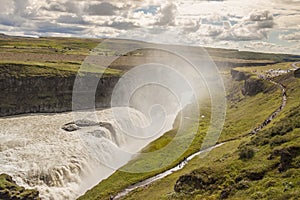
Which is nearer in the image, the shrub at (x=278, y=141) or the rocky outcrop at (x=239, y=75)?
the shrub at (x=278, y=141)

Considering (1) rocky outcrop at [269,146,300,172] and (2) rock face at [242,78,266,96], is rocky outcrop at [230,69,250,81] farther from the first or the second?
(1) rocky outcrop at [269,146,300,172]

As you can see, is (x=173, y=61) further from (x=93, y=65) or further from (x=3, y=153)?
(x=3, y=153)

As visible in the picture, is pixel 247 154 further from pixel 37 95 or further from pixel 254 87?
pixel 254 87

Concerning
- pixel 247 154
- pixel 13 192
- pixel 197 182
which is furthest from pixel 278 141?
Answer: pixel 13 192

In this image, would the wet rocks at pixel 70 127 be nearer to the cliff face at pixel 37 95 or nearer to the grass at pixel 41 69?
the cliff face at pixel 37 95

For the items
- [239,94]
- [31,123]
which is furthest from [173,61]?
[31,123]

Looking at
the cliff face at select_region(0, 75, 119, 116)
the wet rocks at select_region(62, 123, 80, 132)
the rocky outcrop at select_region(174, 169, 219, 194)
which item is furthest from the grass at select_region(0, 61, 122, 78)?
the rocky outcrop at select_region(174, 169, 219, 194)

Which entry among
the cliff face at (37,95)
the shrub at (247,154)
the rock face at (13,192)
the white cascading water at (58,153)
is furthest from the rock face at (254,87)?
the rock face at (13,192)
